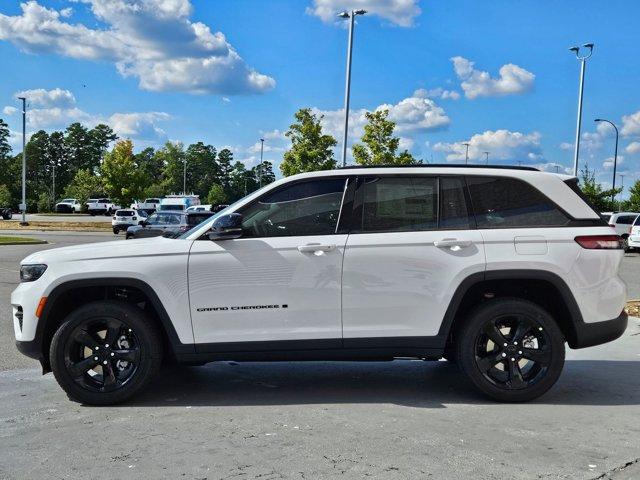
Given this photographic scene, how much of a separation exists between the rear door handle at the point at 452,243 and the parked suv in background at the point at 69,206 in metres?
79.6

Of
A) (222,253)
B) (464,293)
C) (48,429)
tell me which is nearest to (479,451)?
(464,293)

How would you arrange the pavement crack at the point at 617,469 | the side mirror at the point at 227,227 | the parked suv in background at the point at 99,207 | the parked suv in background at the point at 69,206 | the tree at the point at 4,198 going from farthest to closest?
the parked suv in background at the point at 69,206 → the parked suv in background at the point at 99,207 → the tree at the point at 4,198 → the side mirror at the point at 227,227 → the pavement crack at the point at 617,469

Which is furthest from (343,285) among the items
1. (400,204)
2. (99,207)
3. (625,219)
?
(99,207)

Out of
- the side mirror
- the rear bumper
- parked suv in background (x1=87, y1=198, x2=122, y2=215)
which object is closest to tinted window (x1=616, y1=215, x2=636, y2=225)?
the rear bumper

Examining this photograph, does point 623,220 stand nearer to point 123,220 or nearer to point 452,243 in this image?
point 452,243

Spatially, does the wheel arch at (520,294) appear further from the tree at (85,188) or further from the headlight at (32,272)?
the tree at (85,188)

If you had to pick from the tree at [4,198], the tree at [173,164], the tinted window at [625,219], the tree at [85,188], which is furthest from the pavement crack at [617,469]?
the tree at [173,164]

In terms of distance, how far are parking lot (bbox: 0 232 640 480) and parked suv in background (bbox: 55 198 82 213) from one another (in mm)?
77385

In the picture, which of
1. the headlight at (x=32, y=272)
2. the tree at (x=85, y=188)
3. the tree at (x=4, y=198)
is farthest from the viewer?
the tree at (x=85, y=188)

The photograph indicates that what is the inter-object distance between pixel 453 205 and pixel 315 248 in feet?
3.83

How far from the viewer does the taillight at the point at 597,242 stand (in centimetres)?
493

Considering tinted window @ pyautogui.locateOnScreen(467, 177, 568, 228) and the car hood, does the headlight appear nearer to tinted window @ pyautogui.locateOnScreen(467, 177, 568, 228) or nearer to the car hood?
the car hood

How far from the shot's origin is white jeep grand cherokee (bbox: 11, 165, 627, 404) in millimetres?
4801

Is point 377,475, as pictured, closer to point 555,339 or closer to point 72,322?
point 555,339
